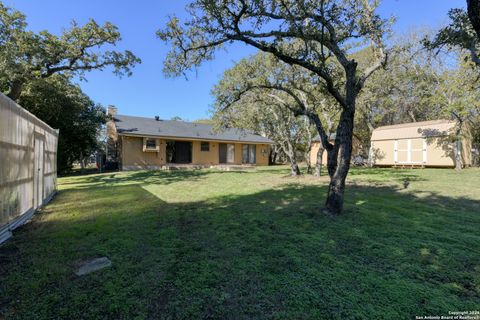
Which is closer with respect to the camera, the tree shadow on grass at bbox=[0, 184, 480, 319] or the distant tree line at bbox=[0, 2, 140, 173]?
the tree shadow on grass at bbox=[0, 184, 480, 319]

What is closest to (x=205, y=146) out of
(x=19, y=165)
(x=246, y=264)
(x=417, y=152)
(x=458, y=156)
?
(x=19, y=165)

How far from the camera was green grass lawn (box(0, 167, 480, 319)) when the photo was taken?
215 cm

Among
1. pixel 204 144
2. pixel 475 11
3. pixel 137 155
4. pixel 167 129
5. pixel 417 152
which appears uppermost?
pixel 167 129

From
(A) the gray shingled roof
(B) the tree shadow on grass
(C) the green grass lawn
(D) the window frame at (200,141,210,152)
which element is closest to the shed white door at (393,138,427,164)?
(A) the gray shingled roof

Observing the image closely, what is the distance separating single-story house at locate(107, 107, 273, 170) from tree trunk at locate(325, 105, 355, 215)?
10.3 meters

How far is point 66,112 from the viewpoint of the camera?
15812 mm

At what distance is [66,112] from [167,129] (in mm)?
6623

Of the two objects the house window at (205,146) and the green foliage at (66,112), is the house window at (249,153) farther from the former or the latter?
the green foliage at (66,112)

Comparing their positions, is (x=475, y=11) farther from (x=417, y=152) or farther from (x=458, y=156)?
(x=417, y=152)

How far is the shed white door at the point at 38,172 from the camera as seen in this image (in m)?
5.48

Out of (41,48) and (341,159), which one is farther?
(41,48)

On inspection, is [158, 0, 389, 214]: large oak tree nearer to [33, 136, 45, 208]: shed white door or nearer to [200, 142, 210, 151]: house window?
[33, 136, 45, 208]: shed white door

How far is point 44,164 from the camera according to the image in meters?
6.42

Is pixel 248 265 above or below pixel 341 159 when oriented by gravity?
below
